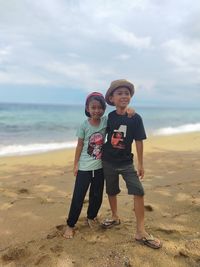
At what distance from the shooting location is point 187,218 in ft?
14.1

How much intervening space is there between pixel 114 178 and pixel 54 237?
36.8 inches

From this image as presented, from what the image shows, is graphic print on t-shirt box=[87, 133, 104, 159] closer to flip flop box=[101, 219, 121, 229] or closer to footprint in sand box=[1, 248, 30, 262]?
flip flop box=[101, 219, 121, 229]

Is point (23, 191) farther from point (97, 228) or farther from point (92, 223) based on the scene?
point (97, 228)

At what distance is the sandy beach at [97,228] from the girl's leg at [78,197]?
163 millimetres

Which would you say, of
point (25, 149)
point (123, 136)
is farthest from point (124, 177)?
point (25, 149)

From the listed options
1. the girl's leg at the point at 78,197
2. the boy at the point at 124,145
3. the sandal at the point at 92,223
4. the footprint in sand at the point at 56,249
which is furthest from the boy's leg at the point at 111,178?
the footprint in sand at the point at 56,249

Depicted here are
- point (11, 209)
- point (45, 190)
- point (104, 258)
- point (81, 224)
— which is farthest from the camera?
point (45, 190)

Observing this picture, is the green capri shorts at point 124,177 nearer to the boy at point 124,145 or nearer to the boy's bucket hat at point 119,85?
the boy at point 124,145

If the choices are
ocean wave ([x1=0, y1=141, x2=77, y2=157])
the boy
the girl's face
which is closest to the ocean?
ocean wave ([x1=0, y1=141, x2=77, y2=157])

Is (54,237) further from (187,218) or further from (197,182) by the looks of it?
(197,182)

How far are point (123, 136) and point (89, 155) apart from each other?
1.59ft

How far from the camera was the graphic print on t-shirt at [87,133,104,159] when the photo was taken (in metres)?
3.94

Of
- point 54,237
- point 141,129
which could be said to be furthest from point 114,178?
point 54,237

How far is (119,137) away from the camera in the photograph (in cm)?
377
